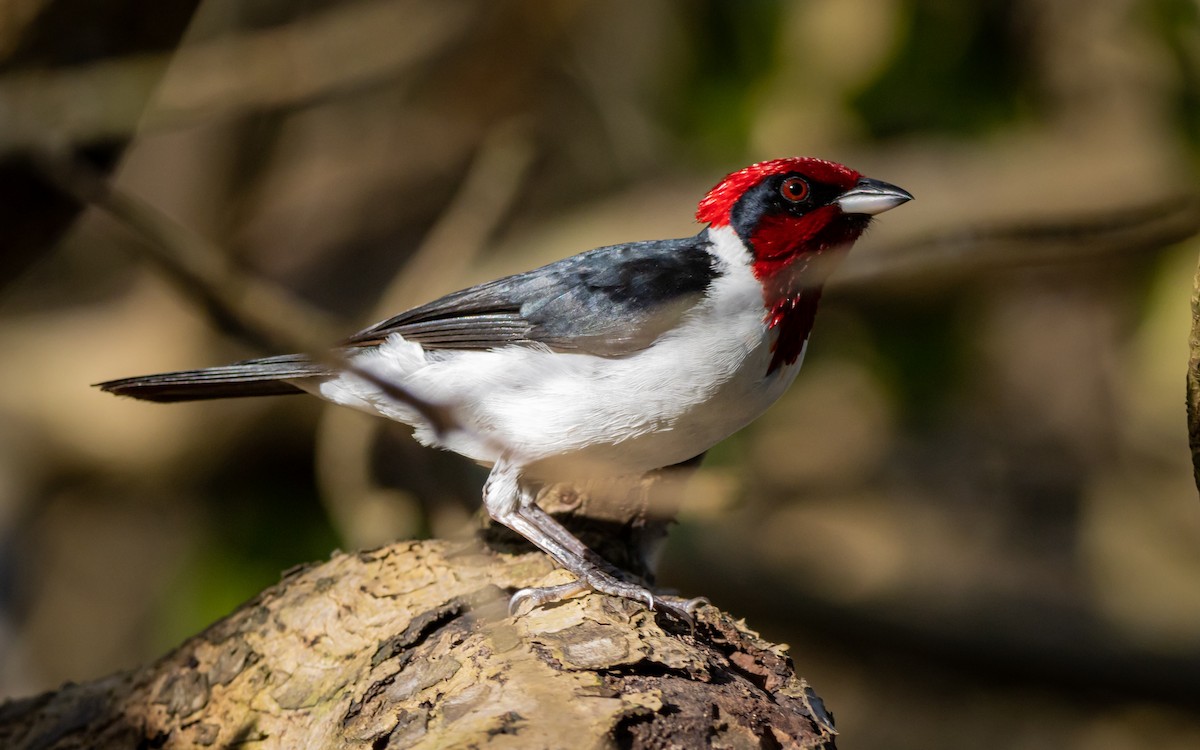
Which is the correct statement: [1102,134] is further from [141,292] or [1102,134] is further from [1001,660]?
[141,292]

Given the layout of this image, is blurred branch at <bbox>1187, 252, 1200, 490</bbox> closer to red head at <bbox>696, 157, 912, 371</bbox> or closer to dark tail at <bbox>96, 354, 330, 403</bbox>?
red head at <bbox>696, 157, 912, 371</bbox>

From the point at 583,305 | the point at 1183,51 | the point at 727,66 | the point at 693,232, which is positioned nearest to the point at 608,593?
the point at 583,305

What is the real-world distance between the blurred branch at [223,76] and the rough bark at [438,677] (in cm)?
198

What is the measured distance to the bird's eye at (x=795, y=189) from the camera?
11.8 feet

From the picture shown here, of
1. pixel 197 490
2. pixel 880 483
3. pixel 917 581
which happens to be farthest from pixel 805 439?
pixel 197 490

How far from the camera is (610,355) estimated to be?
3.34 m

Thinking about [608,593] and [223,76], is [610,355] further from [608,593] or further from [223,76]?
[223,76]

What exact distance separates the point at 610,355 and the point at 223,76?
405 cm

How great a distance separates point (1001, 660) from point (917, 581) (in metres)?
0.71

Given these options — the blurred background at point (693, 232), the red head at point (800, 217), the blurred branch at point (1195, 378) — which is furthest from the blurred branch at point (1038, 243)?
the blurred branch at point (1195, 378)

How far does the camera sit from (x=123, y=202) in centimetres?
398

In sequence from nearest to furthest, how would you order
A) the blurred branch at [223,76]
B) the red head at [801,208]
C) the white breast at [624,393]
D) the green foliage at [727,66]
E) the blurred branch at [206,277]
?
the white breast at [624,393] → the red head at [801,208] → the blurred branch at [206,277] → the blurred branch at [223,76] → the green foliage at [727,66]

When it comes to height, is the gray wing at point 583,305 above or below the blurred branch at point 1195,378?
above

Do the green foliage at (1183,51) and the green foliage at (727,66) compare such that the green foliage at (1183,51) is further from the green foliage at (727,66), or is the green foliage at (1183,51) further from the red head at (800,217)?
the red head at (800,217)
